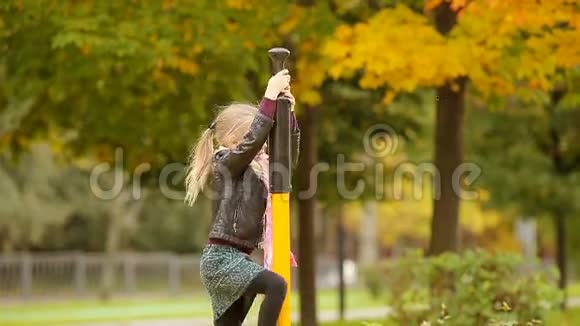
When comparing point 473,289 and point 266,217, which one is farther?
point 473,289

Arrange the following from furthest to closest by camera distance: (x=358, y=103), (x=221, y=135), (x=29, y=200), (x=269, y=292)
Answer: (x=29, y=200) → (x=358, y=103) → (x=221, y=135) → (x=269, y=292)

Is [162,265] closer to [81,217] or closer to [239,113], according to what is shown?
[81,217]

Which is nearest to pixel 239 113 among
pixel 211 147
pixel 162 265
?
pixel 211 147

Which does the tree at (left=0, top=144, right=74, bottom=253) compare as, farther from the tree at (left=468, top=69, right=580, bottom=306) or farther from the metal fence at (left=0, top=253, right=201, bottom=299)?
the tree at (left=468, top=69, right=580, bottom=306)

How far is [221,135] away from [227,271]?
2.37 ft

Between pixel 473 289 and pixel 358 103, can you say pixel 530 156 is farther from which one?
pixel 473 289

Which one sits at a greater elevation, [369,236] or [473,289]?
[473,289]

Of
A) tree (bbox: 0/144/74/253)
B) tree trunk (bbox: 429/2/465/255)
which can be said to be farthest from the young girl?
tree (bbox: 0/144/74/253)

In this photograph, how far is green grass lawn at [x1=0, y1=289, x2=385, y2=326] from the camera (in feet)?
79.7

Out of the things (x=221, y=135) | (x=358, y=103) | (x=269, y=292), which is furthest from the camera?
(x=358, y=103)

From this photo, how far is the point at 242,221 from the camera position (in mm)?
5766

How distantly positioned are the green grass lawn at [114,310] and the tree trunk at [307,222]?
7629 mm

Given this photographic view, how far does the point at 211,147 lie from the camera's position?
6129 millimetres

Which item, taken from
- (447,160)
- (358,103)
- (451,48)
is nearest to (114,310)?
(358,103)
